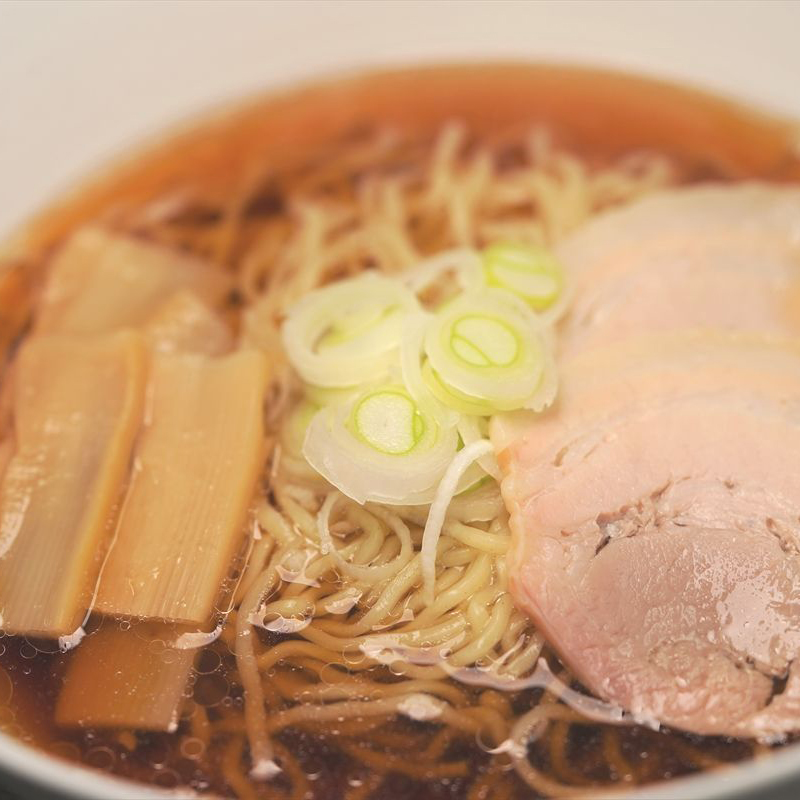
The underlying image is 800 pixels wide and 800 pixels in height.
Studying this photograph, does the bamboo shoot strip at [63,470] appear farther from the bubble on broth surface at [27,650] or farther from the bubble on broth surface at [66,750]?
the bubble on broth surface at [66,750]

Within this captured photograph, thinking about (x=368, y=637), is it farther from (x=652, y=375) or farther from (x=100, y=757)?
(x=652, y=375)

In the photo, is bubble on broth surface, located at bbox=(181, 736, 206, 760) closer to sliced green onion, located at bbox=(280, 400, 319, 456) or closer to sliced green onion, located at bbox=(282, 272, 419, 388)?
sliced green onion, located at bbox=(280, 400, 319, 456)

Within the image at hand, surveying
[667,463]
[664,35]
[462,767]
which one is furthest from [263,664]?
[664,35]

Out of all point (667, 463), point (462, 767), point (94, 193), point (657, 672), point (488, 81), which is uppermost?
point (488, 81)

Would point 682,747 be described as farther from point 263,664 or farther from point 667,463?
point 263,664

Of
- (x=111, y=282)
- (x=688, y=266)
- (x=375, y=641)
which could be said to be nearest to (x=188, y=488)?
(x=375, y=641)

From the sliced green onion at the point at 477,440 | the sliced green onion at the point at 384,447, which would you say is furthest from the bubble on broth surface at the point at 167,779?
the sliced green onion at the point at 477,440
